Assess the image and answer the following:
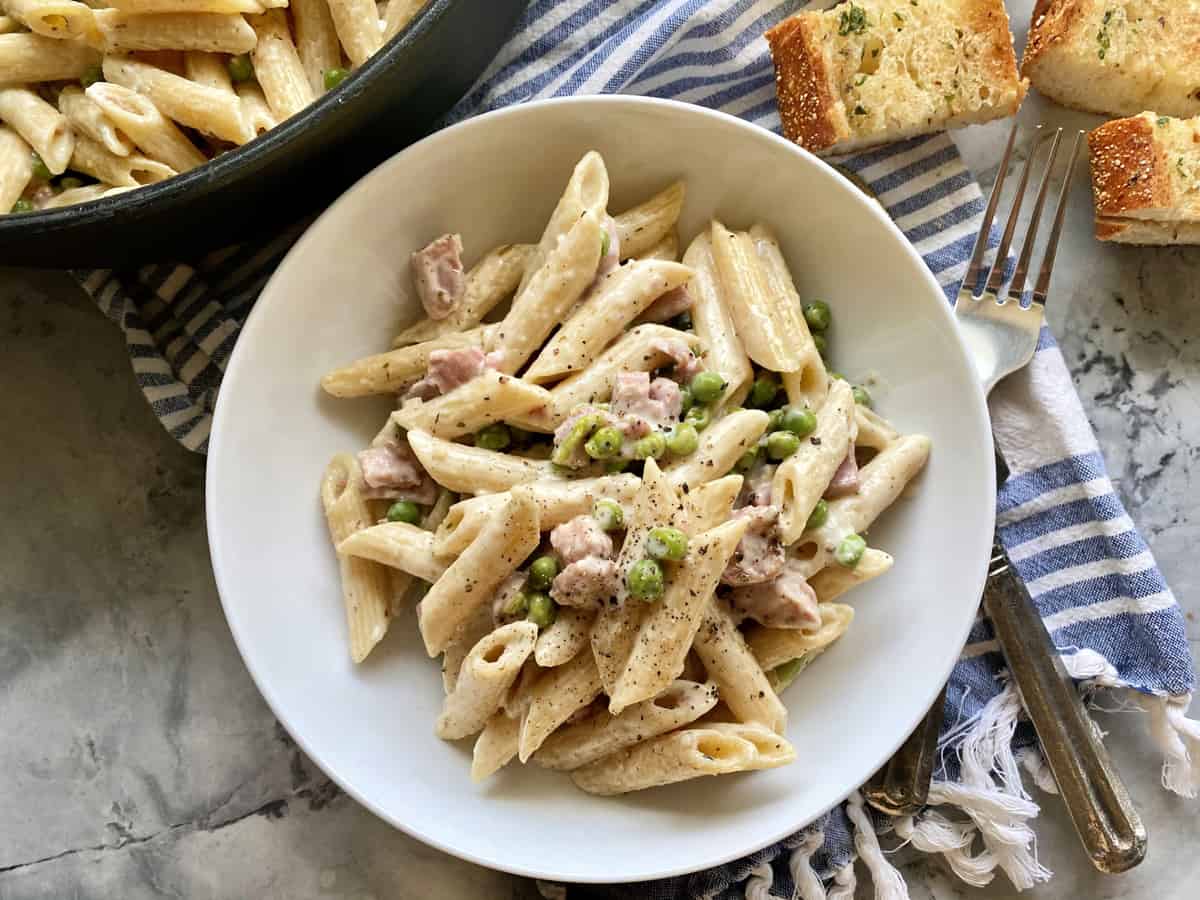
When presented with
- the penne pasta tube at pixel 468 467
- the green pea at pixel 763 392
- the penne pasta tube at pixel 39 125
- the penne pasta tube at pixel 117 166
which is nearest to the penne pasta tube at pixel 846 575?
the green pea at pixel 763 392

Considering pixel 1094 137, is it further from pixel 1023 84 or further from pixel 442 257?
pixel 442 257

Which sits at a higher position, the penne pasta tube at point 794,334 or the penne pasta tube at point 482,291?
the penne pasta tube at point 482,291

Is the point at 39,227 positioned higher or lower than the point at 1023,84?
higher

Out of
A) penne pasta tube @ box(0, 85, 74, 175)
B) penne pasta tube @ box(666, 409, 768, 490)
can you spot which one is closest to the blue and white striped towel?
penne pasta tube @ box(0, 85, 74, 175)

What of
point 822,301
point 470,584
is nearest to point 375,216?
point 470,584

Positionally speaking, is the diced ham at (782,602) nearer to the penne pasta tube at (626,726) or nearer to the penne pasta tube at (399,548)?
the penne pasta tube at (626,726)

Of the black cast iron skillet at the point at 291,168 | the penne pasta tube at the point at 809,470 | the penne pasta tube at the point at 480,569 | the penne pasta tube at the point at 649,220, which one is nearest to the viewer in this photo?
the black cast iron skillet at the point at 291,168
